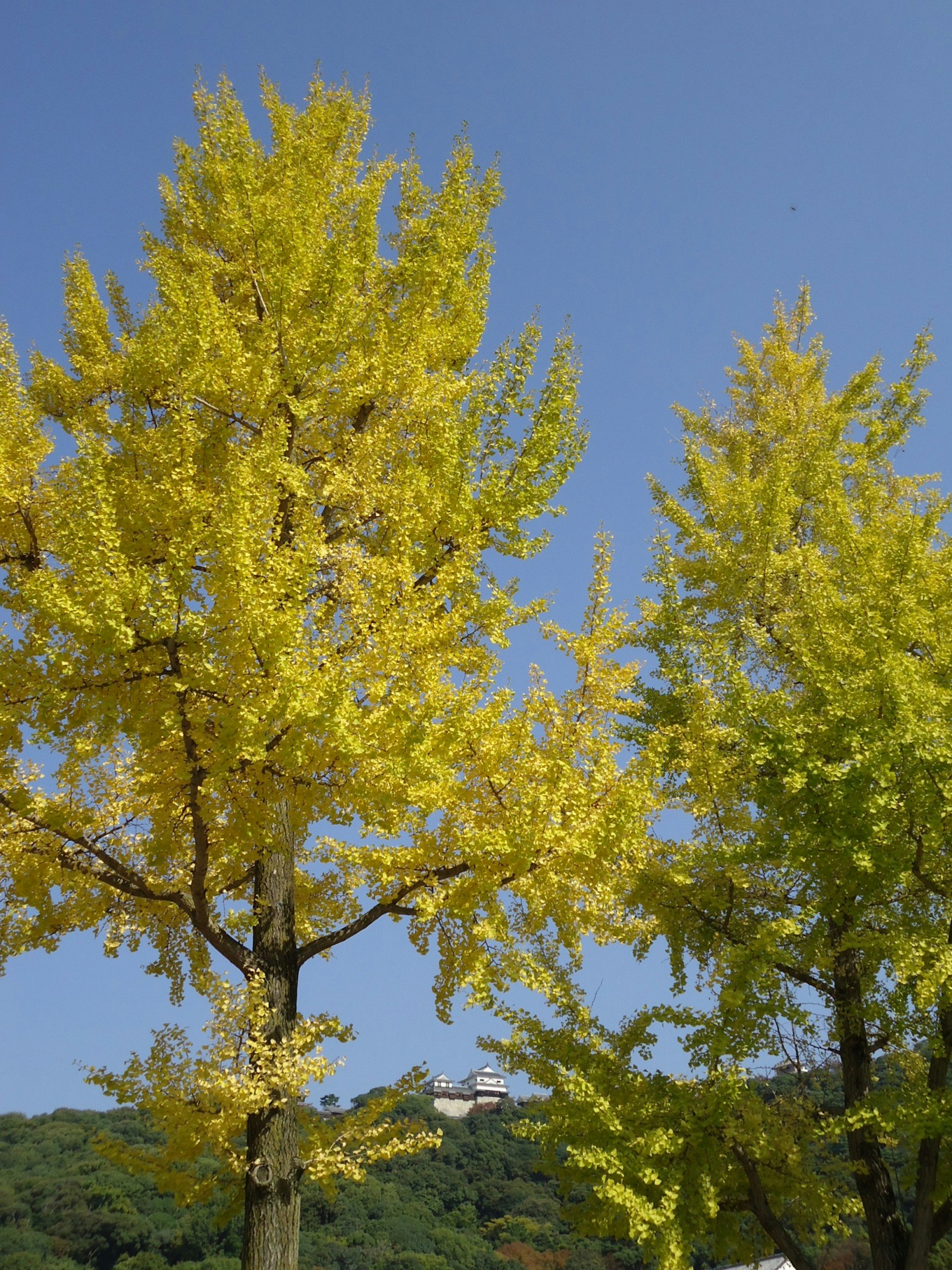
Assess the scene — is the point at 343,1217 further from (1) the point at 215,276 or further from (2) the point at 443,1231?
(1) the point at 215,276

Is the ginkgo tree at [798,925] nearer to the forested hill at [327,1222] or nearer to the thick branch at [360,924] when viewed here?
the thick branch at [360,924]

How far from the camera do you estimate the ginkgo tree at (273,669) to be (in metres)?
4.79

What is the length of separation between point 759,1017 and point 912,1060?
258 centimetres

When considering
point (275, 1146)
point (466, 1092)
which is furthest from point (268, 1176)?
point (466, 1092)

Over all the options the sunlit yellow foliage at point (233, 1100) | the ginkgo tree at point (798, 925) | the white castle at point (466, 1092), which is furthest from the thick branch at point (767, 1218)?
the white castle at point (466, 1092)

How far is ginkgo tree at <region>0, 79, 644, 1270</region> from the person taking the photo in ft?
15.7

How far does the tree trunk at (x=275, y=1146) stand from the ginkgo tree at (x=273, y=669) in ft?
0.06

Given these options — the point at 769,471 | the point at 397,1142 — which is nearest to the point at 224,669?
the point at 397,1142

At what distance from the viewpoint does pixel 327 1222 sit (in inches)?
1460

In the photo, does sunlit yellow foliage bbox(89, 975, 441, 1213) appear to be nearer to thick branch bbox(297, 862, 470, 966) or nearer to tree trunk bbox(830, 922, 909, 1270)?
thick branch bbox(297, 862, 470, 966)

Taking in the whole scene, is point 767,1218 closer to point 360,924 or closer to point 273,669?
point 360,924

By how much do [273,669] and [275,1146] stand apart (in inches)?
117

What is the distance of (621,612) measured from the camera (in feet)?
19.2

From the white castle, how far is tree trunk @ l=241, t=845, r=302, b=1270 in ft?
174
